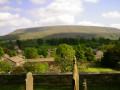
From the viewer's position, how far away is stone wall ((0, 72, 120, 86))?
33.8ft

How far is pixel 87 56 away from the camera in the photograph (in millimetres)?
62281

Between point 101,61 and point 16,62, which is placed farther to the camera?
point 16,62

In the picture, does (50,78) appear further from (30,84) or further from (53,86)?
(30,84)

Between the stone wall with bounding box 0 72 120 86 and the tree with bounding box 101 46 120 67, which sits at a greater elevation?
the tree with bounding box 101 46 120 67

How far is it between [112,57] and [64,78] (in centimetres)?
3777

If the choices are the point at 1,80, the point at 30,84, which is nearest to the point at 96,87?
the point at 30,84

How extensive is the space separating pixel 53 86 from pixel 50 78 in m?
0.64

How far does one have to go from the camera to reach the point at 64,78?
34.9 ft

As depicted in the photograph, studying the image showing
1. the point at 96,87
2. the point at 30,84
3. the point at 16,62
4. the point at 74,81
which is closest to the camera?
the point at 74,81

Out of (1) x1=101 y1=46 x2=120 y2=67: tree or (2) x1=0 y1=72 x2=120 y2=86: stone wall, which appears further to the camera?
(1) x1=101 y1=46 x2=120 y2=67: tree

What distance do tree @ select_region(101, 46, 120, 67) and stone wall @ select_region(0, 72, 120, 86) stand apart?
119 feet

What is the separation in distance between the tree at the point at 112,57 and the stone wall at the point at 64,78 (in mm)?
36305

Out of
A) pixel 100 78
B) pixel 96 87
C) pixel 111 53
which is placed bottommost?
pixel 96 87

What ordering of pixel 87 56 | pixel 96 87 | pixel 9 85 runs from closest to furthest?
pixel 96 87, pixel 9 85, pixel 87 56
